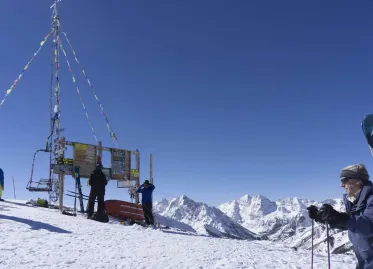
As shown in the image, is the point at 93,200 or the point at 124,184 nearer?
the point at 93,200

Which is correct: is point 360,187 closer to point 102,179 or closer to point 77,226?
point 77,226

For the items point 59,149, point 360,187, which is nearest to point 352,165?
point 360,187

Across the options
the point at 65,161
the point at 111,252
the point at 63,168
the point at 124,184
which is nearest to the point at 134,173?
the point at 124,184

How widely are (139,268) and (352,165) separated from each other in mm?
4447

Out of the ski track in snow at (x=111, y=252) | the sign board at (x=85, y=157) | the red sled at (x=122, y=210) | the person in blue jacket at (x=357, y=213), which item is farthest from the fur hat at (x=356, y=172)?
the sign board at (x=85, y=157)

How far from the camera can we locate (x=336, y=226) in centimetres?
406

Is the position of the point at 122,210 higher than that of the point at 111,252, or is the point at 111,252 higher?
the point at 122,210

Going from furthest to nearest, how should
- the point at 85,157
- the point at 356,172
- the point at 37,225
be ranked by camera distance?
1. the point at 85,157
2. the point at 37,225
3. the point at 356,172

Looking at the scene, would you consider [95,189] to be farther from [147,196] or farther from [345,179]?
[345,179]

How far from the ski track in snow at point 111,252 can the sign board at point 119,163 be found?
11540 mm

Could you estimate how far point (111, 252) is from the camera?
7.63m

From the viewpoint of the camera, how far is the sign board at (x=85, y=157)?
64.2 ft

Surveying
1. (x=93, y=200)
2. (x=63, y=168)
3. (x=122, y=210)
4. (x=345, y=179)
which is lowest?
(x=122, y=210)

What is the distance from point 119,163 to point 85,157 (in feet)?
9.52
